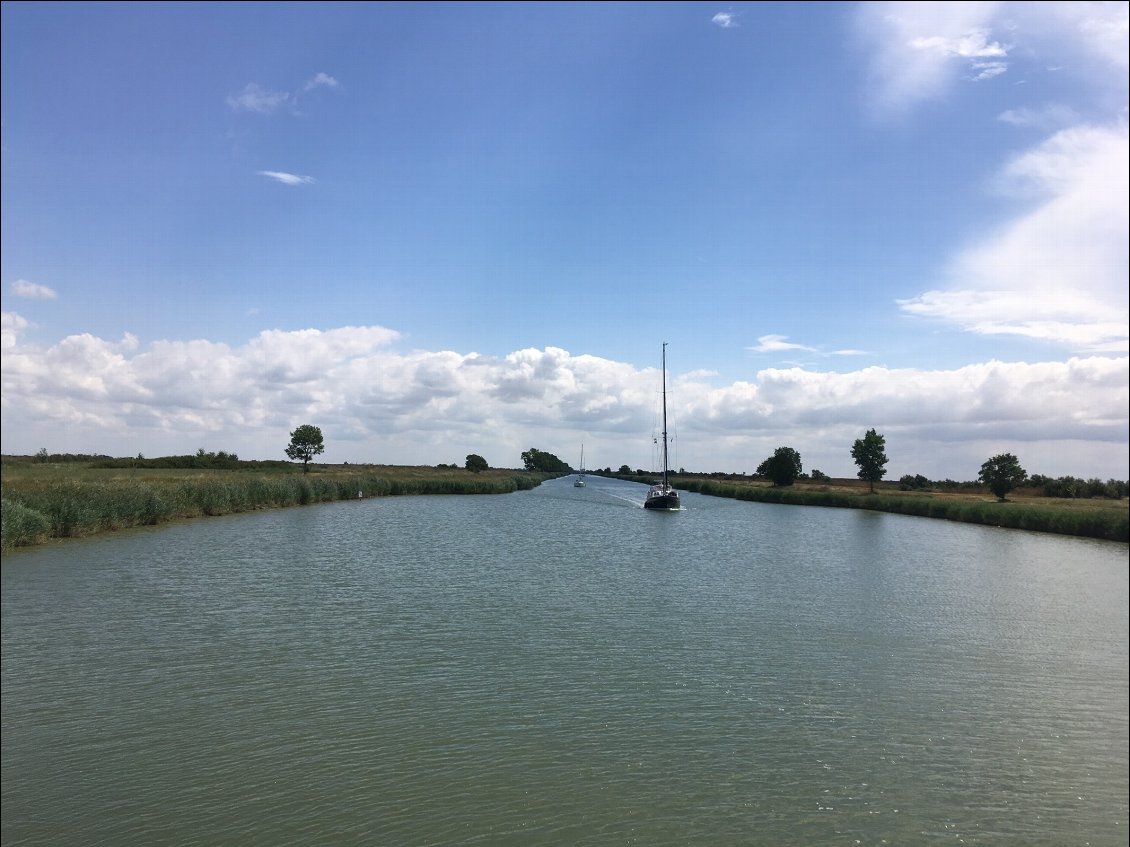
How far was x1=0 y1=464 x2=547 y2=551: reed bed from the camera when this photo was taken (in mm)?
7658

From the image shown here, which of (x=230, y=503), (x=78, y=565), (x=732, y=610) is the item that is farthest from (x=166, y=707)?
(x=230, y=503)

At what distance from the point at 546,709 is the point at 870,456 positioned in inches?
3843

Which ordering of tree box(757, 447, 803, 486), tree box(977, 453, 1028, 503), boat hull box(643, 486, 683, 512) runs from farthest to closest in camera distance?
tree box(757, 447, 803, 486), boat hull box(643, 486, 683, 512), tree box(977, 453, 1028, 503)

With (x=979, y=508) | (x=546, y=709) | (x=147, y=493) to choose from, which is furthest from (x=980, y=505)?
(x=147, y=493)

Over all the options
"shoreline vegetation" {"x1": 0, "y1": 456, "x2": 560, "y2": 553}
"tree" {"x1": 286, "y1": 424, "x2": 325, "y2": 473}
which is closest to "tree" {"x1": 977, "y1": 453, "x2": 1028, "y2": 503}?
"shoreline vegetation" {"x1": 0, "y1": 456, "x2": 560, "y2": 553}

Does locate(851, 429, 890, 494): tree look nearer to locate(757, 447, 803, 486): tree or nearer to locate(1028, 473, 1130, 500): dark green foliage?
locate(757, 447, 803, 486): tree

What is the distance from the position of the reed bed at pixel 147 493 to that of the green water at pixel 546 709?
1.25 m

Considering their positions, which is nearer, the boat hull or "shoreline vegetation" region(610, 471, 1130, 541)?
"shoreline vegetation" region(610, 471, 1130, 541)

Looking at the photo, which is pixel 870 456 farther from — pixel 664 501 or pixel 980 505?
pixel 980 505

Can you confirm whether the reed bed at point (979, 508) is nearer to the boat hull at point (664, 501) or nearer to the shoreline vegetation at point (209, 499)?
the shoreline vegetation at point (209, 499)

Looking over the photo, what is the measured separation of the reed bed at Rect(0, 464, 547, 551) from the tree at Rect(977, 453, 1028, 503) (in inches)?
511

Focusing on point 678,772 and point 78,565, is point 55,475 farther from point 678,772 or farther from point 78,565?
point 78,565

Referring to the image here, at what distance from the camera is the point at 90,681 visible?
39.1ft

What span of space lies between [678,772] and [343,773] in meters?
5.02
